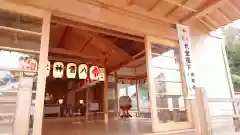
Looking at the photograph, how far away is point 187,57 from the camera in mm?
3469

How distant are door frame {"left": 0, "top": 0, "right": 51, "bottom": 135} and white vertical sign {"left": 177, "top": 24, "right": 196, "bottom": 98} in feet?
8.77

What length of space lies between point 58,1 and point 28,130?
6.54 ft

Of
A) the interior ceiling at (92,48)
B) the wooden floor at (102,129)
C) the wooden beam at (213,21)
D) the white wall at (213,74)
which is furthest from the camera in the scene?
the interior ceiling at (92,48)

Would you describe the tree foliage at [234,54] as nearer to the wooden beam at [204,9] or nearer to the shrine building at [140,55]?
the shrine building at [140,55]

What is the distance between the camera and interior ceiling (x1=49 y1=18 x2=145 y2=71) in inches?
232

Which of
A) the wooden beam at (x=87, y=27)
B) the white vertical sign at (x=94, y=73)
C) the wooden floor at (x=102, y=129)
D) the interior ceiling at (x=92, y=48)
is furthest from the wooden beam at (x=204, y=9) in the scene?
the white vertical sign at (x=94, y=73)

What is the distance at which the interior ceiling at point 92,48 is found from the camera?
19.3 ft

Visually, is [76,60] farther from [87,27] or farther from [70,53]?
[87,27]

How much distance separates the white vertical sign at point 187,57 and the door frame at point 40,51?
267 cm

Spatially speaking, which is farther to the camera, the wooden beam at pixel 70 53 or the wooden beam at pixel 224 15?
the wooden beam at pixel 70 53

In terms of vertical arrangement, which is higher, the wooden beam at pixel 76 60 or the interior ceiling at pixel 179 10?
the interior ceiling at pixel 179 10

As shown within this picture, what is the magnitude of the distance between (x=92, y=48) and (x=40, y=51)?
462cm

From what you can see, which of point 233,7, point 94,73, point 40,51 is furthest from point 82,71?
point 233,7

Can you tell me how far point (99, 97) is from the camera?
8906mm
